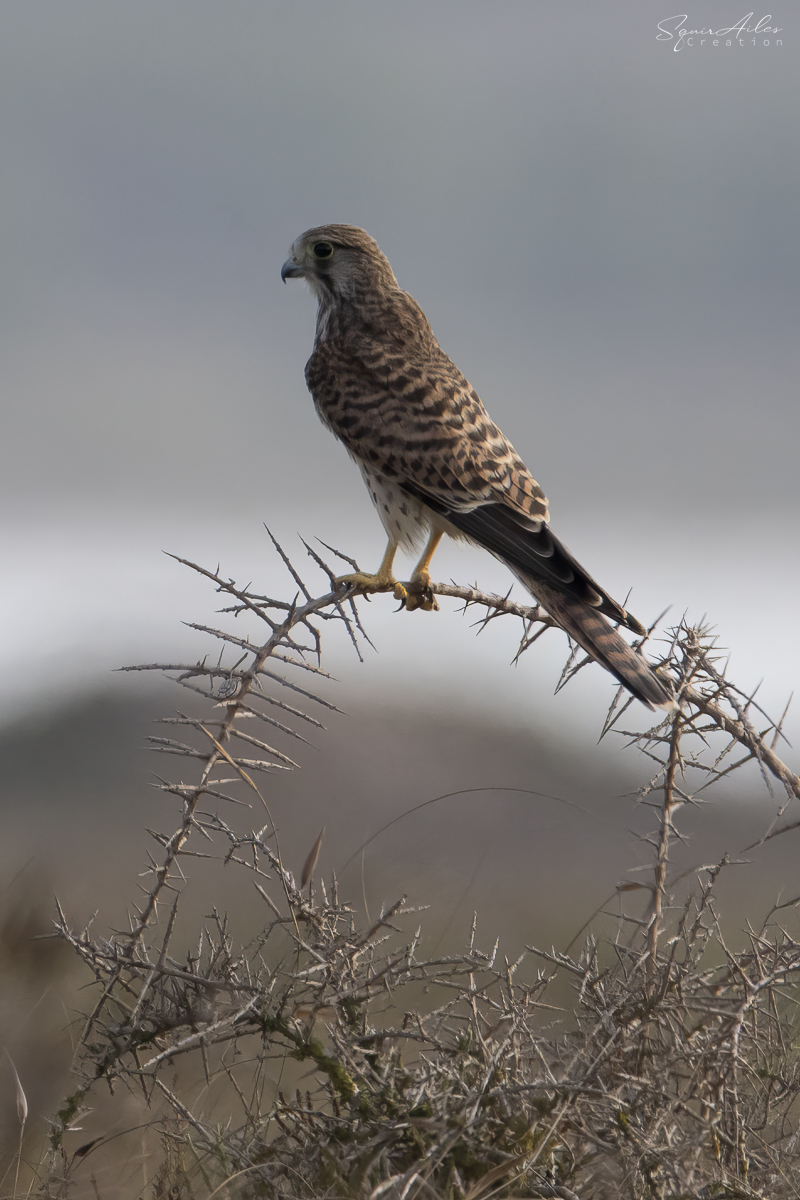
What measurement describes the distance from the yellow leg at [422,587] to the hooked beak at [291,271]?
174 centimetres

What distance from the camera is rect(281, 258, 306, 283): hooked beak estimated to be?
4387 millimetres

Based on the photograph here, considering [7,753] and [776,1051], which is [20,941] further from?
[7,753]

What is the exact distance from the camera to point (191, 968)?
1873 millimetres

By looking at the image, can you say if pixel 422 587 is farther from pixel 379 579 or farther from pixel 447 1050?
pixel 447 1050

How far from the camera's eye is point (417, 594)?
3.46 meters

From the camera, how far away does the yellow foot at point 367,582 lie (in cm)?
315

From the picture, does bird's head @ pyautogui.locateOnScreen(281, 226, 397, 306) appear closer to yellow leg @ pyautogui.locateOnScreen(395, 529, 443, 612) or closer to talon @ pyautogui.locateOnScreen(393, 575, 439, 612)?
yellow leg @ pyautogui.locateOnScreen(395, 529, 443, 612)

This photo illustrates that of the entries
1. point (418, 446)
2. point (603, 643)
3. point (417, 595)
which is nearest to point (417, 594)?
point (417, 595)

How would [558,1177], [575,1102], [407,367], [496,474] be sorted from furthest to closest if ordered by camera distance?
[407,367] → [496,474] → [558,1177] → [575,1102]

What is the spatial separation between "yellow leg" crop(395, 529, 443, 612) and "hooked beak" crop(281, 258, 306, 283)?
1.74 meters

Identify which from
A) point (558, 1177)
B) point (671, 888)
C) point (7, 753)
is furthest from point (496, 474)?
point (7, 753)

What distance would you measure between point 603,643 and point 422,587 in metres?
0.94

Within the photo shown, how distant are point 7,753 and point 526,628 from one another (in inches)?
→ 367


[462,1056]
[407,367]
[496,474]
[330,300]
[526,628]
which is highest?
[330,300]
